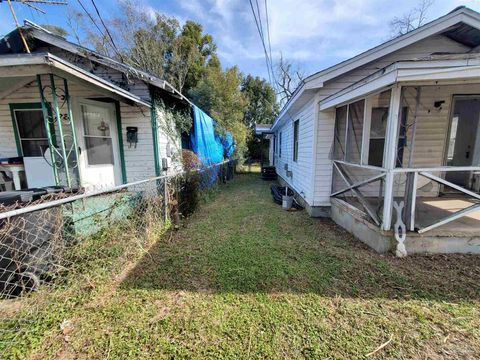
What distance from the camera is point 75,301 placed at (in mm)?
2271

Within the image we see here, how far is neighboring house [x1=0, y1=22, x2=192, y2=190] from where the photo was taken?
462 centimetres

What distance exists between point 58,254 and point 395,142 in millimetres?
4534

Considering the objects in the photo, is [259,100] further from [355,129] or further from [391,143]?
[391,143]

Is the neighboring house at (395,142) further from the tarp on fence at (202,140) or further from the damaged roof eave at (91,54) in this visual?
the damaged roof eave at (91,54)

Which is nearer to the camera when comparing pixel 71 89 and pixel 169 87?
pixel 71 89

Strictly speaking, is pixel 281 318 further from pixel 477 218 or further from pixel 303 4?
pixel 303 4

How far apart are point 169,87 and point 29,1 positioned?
297 cm

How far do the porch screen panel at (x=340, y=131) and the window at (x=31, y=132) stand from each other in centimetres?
680

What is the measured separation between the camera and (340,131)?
4965 millimetres

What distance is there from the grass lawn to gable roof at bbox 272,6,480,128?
3.45 metres

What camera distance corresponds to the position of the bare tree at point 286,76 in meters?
25.5

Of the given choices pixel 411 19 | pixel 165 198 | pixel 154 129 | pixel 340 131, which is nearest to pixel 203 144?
pixel 154 129

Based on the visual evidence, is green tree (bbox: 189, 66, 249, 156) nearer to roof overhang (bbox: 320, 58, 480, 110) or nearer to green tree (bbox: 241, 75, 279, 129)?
roof overhang (bbox: 320, 58, 480, 110)

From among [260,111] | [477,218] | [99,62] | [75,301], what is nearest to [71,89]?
[99,62]
